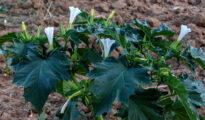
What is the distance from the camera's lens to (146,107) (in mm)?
1208

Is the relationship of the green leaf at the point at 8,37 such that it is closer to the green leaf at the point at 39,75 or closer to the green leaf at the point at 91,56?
the green leaf at the point at 39,75

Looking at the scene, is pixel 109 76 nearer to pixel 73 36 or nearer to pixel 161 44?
pixel 73 36

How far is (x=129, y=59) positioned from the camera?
117 centimetres

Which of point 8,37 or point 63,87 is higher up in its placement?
point 8,37

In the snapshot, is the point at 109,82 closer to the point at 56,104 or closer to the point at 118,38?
the point at 118,38

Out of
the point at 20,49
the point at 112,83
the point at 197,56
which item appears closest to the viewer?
the point at 112,83

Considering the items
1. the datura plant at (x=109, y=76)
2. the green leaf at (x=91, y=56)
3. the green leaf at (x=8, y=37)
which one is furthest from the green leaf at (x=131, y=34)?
the green leaf at (x=8, y=37)

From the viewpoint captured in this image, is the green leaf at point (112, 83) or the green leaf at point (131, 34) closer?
the green leaf at point (112, 83)

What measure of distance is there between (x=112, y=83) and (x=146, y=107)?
10.2 inches

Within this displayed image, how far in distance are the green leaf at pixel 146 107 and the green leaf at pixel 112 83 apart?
17 centimetres

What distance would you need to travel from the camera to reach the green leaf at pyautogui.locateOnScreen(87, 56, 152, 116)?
102cm

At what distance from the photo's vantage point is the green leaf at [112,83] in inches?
40.2

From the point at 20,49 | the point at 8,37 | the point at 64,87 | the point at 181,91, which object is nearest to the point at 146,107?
the point at 181,91

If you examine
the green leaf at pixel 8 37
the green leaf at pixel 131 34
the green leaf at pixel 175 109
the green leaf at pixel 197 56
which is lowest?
the green leaf at pixel 175 109
